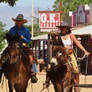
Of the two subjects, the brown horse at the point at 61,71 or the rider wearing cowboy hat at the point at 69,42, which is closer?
the brown horse at the point at 61,71

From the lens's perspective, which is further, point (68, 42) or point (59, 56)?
point (68, 42)

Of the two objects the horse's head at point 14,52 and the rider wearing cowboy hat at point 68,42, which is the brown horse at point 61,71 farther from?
the horse's head at point 14,52

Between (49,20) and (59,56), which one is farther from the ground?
(59,56)

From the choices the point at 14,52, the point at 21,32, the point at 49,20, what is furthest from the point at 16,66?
the point at 49,20

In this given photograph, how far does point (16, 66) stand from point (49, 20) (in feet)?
100

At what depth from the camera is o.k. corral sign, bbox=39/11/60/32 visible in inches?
1654

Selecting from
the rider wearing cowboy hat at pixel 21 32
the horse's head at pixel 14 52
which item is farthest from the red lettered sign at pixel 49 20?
the horse's head at pixel 14 52

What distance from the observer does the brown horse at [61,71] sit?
38.5 feet

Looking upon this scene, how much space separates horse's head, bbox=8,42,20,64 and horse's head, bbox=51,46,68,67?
921 millimetres

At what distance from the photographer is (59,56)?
11703 mm

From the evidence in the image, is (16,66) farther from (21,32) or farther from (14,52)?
(21,32)

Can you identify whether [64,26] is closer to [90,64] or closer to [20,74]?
[20,74]

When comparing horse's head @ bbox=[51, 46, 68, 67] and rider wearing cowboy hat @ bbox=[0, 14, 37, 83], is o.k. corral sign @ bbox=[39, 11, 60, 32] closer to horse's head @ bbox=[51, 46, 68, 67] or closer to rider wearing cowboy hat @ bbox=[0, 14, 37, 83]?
rider wearing cowboy hat @ bbox=[0, 14, 37, 83]

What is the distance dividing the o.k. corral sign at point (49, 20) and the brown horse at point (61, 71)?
29.9m
